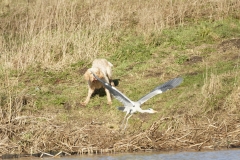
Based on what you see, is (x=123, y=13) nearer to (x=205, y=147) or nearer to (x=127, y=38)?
(x=127, y=38)

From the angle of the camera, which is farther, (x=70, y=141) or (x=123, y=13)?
(x=123, y=13)

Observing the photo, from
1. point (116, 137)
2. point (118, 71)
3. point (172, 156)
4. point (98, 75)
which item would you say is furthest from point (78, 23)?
point (172, 156)

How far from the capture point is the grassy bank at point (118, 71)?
1051cm

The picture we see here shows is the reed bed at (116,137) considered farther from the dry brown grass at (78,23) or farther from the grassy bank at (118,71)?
the dry brown grass at (78,23)

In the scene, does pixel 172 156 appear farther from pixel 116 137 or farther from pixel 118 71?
pixel 118 71

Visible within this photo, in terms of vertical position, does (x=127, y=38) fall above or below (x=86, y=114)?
above

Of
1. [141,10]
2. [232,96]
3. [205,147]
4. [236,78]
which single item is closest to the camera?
[205,147]

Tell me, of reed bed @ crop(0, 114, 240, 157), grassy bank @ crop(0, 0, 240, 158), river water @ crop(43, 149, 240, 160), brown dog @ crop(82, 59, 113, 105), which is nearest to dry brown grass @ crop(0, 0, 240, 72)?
grassy bank @ crop(0, 0, 240, 158)

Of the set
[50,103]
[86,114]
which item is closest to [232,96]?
[86,114]

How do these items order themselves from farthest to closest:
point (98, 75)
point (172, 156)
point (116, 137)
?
point (98, 75) < point (116, 137) < point (172, 156)

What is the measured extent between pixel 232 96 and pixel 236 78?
1120mm

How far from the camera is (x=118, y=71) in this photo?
14.3m

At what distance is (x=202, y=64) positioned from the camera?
14.1 m

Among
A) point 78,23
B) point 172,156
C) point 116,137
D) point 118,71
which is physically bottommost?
point 172,156
